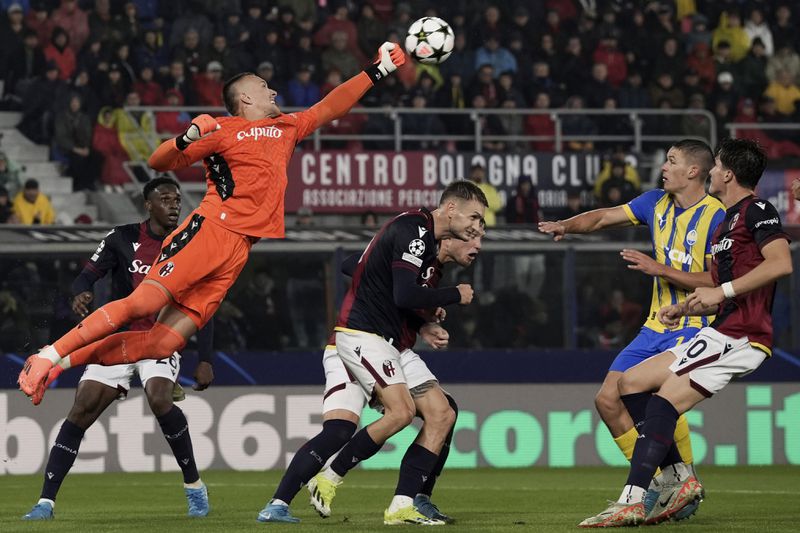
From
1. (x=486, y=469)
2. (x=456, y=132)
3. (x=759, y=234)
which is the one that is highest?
(x=456, y=132)

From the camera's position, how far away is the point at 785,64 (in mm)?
22016

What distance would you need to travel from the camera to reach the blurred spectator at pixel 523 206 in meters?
17.9

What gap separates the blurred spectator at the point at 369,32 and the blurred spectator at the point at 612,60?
322 centimetres

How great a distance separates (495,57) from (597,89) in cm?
153

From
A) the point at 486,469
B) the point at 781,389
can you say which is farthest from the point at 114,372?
the point at 781,389

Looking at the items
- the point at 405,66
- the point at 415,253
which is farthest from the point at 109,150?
the point at 415,253

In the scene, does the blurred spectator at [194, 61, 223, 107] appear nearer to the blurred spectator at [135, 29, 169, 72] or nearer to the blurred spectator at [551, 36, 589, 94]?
the blurred spectator at [135, 29, 169, 72]

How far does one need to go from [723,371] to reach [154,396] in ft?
11.9

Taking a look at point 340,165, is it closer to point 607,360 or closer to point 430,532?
point 607,360

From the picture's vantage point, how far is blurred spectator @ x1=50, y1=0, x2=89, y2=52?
760 inches

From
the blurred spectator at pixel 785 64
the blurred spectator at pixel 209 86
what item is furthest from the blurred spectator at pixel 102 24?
the blurred spectator at pixel 785 64

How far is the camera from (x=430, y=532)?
771 centimetres

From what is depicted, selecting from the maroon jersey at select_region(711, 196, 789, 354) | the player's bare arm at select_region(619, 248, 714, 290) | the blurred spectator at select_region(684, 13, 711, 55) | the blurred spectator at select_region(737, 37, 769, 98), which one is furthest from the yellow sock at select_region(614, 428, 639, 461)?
the blurred spectator at select_region(684, 13, 711, 55)

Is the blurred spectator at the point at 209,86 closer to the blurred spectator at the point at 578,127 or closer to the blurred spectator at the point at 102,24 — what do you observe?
the blurred spectator at the point at 102,24
